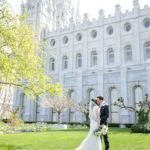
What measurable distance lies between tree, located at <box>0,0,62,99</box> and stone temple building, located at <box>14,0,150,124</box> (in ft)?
54.0

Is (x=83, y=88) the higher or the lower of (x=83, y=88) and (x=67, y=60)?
the lower

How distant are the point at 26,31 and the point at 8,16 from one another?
1.32 metres

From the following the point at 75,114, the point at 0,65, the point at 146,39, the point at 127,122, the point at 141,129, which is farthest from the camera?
the point at 75,114

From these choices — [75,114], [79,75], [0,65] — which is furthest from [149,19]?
[0,65]

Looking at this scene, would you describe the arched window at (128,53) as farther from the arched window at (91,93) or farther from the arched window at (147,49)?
the arched window at (91,93)

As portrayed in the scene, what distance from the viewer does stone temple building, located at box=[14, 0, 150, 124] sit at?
2536 centimetres

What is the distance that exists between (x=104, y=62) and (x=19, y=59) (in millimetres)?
18832

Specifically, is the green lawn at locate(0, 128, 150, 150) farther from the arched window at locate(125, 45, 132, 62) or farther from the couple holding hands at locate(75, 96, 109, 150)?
the arched window at locate(125, 45, 132, 62)

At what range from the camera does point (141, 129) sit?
14891 mm

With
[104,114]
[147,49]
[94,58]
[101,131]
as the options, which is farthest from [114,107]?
[101,131]

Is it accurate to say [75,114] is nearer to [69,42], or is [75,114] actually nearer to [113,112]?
[113,112]

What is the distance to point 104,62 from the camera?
A: 2819cm

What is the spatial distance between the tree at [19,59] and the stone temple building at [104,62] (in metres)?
16.5

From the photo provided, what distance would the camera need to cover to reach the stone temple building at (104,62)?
2536 cm
